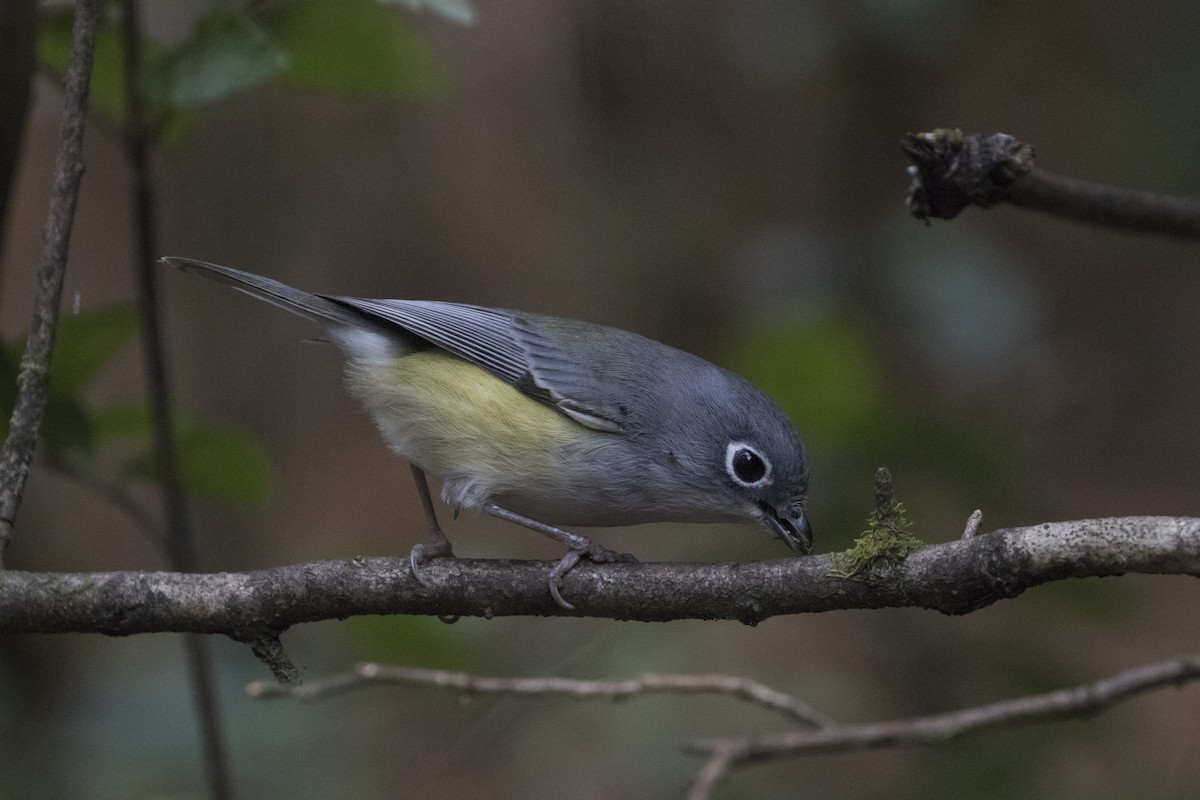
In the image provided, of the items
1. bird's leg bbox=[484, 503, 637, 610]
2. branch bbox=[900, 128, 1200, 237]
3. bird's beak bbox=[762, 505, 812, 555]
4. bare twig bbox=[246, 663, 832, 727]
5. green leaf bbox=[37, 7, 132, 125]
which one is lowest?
bare twig bbox=[246, 663, 832, 727]

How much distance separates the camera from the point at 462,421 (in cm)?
332

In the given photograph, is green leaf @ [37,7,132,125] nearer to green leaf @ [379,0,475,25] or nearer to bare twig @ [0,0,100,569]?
bare twig @ [0,0,100,569]

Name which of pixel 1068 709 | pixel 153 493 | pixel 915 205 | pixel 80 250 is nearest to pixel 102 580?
pixel 915 205

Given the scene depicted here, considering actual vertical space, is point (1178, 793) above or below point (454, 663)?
above

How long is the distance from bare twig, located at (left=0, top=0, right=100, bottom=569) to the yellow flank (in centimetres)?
110

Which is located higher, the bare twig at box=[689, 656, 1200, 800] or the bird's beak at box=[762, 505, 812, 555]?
the bird's beak at box=[762, 505, 812, 555]

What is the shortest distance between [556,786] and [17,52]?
460 centimetres

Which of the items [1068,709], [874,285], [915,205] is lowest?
[1068,709]

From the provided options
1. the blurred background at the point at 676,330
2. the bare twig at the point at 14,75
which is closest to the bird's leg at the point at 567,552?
the blurred background at the point at 676,330

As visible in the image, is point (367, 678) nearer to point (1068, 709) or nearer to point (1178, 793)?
point (1068, 709)

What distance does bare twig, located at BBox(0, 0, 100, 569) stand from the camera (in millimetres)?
2426

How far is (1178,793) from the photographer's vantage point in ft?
11.7

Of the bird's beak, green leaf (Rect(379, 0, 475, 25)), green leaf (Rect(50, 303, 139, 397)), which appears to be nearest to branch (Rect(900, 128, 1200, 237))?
the bird's beak

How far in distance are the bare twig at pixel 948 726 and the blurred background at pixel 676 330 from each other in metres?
0.75
